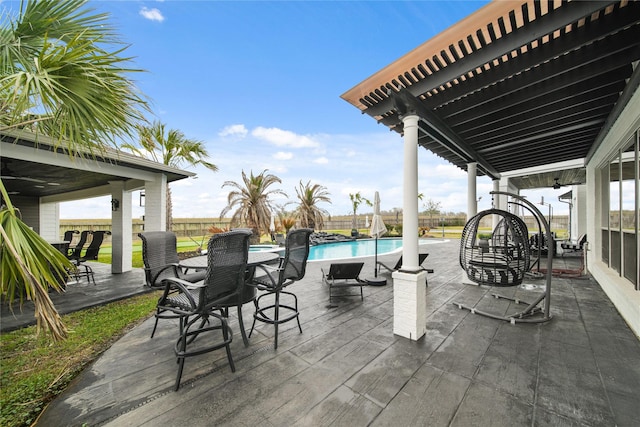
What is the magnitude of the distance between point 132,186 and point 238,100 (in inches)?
387

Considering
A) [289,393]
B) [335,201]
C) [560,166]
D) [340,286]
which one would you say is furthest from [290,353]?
[335,201]

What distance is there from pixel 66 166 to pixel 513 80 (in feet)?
24.1

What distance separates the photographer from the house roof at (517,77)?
2029 mm

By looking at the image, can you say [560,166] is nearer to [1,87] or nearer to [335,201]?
[1,87]

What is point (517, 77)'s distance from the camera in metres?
2.86

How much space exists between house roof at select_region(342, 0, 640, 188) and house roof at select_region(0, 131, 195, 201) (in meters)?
3.85

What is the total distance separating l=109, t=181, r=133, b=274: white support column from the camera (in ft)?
22.7

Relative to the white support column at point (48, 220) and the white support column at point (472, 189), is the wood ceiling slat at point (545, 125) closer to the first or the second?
the white support column at point (472, 189)

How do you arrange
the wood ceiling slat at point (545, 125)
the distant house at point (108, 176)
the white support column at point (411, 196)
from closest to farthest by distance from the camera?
the white support column at point (411, 196) < the wood ceiling slat at point (545, 125) < the distant house at point (108, 176)

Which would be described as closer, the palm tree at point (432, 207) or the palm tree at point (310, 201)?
the palm tree at point (310, 201)

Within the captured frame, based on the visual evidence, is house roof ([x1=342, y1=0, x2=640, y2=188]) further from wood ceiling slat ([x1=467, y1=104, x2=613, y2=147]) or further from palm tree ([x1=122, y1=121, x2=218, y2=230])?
palm tree ([x1=122, y1=121, x2=218, y2=230])

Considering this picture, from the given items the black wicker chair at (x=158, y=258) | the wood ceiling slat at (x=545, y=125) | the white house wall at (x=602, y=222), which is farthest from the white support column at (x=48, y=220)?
the white house wall at (x=602, y=222)

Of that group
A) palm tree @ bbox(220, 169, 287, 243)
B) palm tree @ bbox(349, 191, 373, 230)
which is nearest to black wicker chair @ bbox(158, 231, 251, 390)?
palm tree @ bbox(220, 169, 287, 243)

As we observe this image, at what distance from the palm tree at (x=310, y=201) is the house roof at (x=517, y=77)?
459 inches
